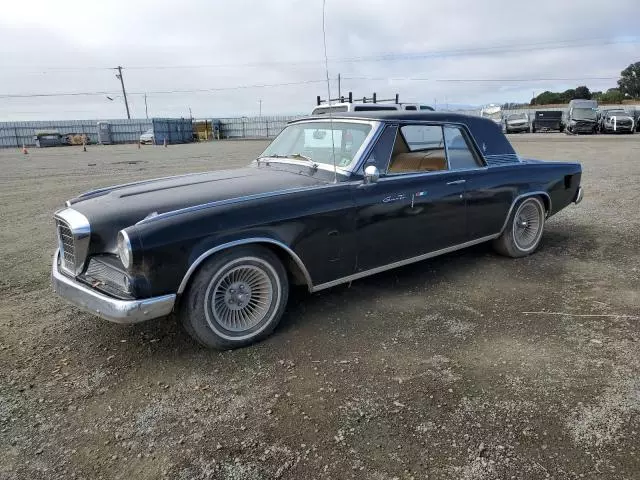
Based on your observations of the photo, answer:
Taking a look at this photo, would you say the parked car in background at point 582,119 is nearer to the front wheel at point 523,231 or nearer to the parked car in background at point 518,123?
the parked car in background at point 518,123

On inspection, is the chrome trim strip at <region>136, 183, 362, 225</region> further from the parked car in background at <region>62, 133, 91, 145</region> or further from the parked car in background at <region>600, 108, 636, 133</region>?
the parked car in background at <region>62, 133, 91, 145</region>

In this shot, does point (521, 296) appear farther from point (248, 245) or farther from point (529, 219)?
point (248, 245)

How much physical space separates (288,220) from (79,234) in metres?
1.36

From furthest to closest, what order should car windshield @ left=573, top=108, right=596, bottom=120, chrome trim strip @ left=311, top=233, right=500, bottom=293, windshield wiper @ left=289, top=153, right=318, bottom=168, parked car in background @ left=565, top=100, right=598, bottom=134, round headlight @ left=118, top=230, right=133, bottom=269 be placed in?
1. car windshield @ left=573, top=108, right=596, bottom=120
2. parked car in background @ left=565, top=100, right=598, bottom=134
3. windshield wiper @ left=289, top=153, right=318, bottom=168
4. chrome trim strip @ left=311, top=233, right=500, bottom=293
5. round headlight @ left=118, top=230, right=133, bottom=269

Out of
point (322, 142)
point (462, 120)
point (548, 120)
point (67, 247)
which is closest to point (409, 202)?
point (322, 142)

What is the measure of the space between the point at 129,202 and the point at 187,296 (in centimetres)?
85

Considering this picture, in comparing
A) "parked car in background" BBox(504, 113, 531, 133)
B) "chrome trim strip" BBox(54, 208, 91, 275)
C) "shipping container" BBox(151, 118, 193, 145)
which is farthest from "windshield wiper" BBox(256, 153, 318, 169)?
"shipping container" BBox(151, 118, 193, 145)

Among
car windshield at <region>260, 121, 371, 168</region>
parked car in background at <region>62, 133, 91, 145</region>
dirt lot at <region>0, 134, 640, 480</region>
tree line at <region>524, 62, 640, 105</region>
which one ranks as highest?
Result: tree line at <region>524, 62, 640, 105</region>

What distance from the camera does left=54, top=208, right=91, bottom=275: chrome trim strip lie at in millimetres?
3174

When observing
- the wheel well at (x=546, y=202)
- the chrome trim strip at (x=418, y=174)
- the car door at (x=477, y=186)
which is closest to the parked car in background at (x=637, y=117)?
the wheel well at (x=546, y=202)

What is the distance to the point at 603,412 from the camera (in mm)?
2609

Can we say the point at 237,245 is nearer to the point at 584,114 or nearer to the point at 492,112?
the point at 584,114

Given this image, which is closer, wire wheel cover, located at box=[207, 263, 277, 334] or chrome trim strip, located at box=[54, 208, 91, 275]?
chrome trim strip, located at box=[54, 208, 91, 275]

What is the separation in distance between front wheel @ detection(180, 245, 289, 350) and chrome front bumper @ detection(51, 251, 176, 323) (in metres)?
0.18
